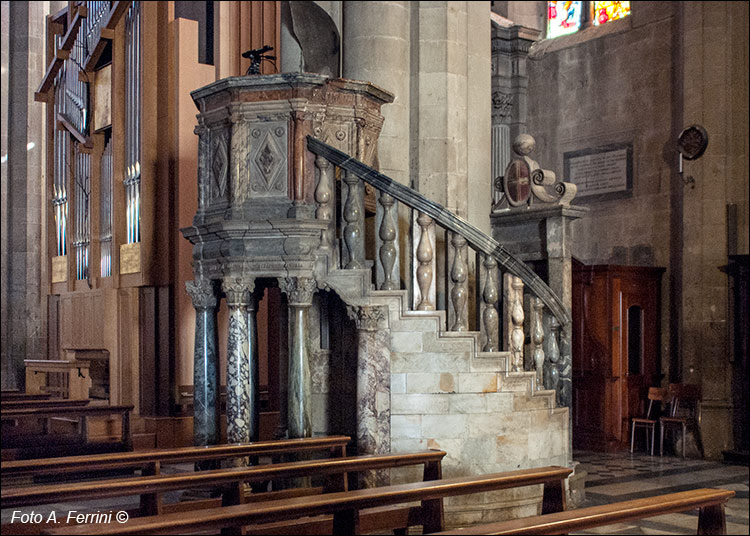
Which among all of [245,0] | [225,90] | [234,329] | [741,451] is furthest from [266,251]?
[741,451]

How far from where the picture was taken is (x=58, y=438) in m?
8.68

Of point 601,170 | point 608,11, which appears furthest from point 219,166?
point 608,11

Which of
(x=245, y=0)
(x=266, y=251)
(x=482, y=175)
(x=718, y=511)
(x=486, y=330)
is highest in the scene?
(x=245, y=0)

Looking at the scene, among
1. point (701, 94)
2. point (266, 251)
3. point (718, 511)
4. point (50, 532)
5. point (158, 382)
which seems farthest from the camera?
point (701, 94)

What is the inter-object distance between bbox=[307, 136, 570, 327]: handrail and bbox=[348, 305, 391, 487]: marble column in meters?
0.70

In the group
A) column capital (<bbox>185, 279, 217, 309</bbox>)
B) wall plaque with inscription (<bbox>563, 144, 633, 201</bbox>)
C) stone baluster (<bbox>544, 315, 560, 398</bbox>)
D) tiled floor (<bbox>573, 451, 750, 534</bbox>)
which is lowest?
tiled floor (<bbox>573, 451, 750, 534</bbox>)

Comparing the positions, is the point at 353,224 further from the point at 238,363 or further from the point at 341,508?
the point at 341,508

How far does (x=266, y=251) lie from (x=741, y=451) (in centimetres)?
678

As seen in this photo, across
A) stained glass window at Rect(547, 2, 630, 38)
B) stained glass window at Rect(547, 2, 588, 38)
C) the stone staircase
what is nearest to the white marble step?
the stone staircase

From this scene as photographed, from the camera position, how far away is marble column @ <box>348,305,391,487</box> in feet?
20.0

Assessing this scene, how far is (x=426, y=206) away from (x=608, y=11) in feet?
28.1

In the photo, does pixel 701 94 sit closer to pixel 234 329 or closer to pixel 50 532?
pixel 234 329

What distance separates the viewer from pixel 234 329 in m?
6.12

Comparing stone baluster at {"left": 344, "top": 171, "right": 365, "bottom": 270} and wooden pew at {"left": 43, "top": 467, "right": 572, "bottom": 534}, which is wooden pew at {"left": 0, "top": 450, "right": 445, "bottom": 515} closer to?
wooden pew at {"left": 43, "top": 467, "right": 572, "bottom": 534}
